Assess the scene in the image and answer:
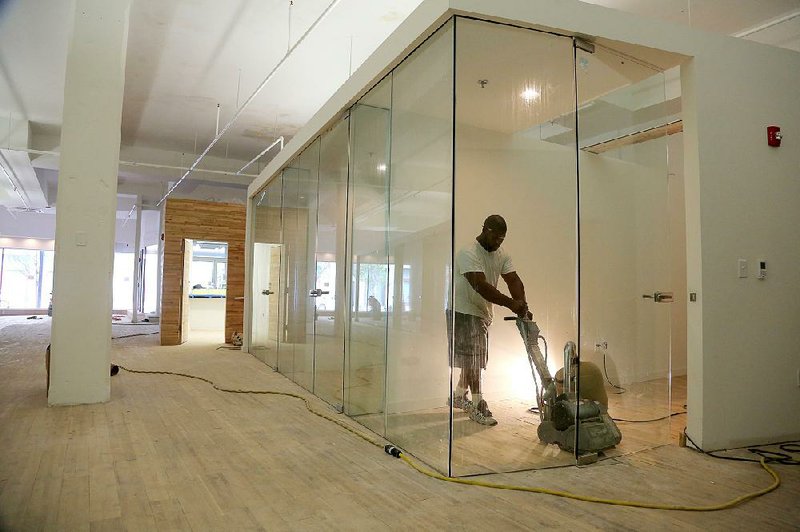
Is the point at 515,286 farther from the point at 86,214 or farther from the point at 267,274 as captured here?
the point at 267,274

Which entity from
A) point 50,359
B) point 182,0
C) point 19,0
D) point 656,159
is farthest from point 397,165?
point 19,0

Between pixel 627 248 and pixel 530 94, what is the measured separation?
4.24 feet

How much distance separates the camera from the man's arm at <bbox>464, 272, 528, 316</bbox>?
3.37 meters

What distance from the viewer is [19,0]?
540cm

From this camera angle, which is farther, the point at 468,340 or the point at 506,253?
the point at 506,253

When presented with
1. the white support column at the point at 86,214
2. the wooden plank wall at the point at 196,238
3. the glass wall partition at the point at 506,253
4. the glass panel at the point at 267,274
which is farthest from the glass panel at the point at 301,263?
the wooden plank wall at the point at 196,238

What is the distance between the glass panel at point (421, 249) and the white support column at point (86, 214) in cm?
263

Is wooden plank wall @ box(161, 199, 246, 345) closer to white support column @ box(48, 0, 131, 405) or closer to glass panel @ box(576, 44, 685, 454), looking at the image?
white support column @ box(48, 0, 131, 405)

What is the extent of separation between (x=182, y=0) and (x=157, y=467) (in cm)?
482

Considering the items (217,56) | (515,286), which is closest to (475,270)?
(515,286)

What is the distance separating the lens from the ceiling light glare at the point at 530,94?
3720mm

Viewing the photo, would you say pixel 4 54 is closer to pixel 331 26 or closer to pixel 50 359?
pixel 331 26

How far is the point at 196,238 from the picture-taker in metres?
9.10

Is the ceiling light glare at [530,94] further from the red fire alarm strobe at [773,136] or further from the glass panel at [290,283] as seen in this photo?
the glass panel at [290,283]
